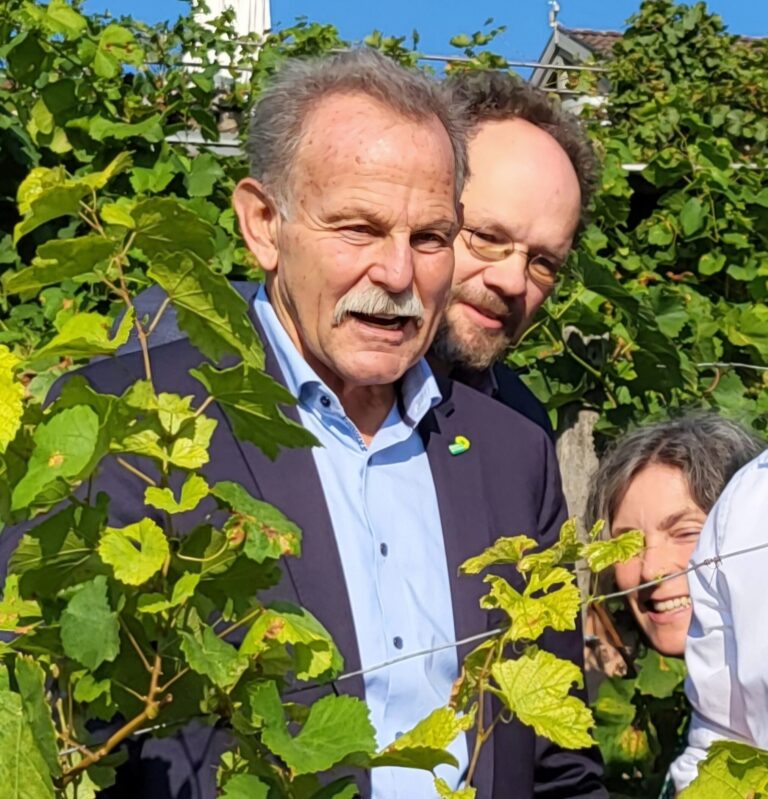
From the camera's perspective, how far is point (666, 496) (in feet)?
8.53

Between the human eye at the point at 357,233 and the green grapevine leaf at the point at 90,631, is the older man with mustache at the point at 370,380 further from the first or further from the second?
the green grapevine leaf at the point at 90,631

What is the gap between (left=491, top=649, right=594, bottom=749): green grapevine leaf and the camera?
43.8 inches

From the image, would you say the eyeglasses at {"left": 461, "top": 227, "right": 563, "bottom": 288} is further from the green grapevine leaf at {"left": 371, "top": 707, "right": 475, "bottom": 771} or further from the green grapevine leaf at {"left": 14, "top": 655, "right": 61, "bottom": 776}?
the green grapevine leaf at {"left": 14, "top": 655, "right": 61, "bottom": 776}

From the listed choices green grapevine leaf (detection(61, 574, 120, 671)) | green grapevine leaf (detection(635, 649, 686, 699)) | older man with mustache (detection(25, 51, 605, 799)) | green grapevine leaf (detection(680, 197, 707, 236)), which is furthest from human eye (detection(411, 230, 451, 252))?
green grapevine leaf (detection(680, 197, 707, 236))

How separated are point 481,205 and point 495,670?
1.63 metres

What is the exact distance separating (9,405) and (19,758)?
228 mm

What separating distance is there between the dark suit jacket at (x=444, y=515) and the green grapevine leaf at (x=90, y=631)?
535 millimetres

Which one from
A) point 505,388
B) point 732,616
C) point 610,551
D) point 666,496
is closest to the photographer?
point 610,551

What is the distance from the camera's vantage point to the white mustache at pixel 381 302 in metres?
1.96

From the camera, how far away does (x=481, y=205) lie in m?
2.68

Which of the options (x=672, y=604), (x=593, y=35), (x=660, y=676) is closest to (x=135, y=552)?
(x=672, y=604)

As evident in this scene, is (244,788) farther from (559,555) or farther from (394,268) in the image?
(394,268)

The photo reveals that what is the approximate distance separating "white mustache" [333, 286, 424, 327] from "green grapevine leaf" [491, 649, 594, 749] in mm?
878

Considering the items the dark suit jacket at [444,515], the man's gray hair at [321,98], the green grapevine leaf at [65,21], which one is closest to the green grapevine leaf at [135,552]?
the dark suit jacket at [444,515]
